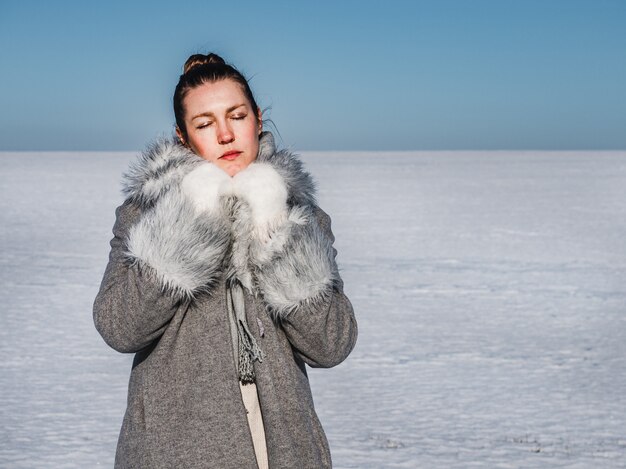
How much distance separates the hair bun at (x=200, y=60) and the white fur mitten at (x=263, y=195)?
33cm

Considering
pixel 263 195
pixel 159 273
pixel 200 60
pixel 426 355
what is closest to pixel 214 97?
pixel 200 60

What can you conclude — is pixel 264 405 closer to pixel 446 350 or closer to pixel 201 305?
pixel 201 305

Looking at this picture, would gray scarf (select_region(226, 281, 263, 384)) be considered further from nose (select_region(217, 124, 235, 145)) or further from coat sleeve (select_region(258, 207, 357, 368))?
nose (select_region(217, 124, 235, 145))

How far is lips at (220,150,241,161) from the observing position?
1634 mm

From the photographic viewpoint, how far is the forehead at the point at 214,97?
5.41 ft

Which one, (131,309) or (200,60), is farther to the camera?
(200,60)

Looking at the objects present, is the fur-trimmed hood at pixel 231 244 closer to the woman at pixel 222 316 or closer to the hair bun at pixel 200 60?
the woman at pixel 222 316

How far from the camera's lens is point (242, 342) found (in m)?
1.54

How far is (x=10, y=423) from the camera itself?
4.07 metres

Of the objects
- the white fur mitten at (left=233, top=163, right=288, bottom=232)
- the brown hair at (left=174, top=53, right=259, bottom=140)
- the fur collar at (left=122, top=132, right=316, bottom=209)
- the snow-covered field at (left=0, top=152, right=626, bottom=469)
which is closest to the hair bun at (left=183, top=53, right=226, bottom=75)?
the brown hair at (left=174, top=53, right=259, bottom=140)

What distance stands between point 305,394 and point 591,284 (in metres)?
6.59

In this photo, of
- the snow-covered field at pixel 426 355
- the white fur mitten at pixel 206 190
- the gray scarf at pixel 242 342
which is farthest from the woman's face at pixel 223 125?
the snow-covered field at pixel 426 355

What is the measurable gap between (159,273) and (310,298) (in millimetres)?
260

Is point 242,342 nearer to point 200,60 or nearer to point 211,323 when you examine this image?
point 211,323
